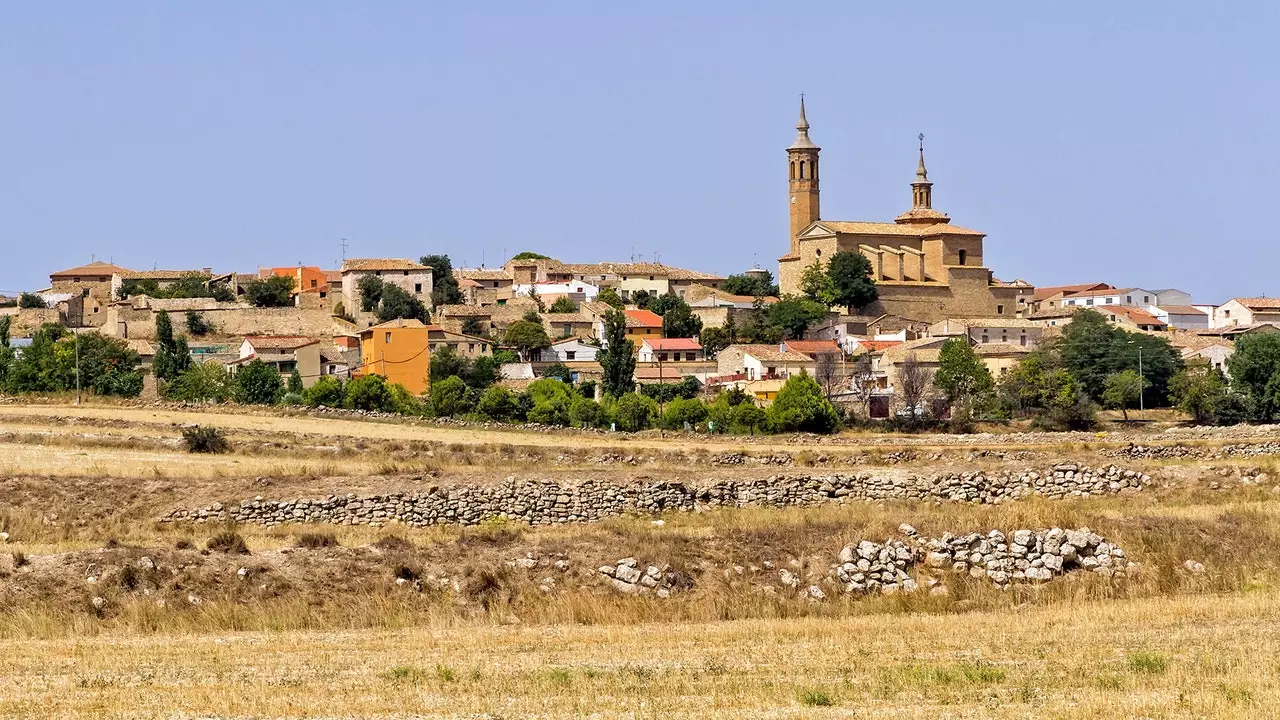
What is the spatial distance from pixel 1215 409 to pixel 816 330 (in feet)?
92.5

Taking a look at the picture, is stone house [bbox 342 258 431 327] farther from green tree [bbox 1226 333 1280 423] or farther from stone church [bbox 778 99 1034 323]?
green tree [bbox 1226 333 1280 423]

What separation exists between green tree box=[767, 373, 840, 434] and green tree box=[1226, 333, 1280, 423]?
14625mm

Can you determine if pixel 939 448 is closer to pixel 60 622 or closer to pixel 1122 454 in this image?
pixel 1122 454

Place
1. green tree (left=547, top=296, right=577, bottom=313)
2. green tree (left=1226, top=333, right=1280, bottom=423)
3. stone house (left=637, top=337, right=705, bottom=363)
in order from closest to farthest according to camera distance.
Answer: green tree (left=1226, top=333, right=1280, bottom=423) → stone house (left=637, top=337, right=705, bottom=363) → green tree (left=547, top=296, right=577, bottom=313)

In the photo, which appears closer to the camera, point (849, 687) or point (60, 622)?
point (849, 687)

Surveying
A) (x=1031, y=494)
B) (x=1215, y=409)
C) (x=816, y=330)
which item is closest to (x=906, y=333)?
(x=816, y=330)

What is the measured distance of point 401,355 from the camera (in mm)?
72625

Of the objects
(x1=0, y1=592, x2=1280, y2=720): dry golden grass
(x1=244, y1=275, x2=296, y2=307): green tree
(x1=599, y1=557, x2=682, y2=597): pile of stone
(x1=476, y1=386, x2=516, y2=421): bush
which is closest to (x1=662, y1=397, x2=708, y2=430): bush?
(x1=476, y1=386, x2=516, y2=421): bush

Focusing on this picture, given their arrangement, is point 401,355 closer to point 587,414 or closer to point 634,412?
point 587,414

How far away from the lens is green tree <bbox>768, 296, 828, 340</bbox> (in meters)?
83.6

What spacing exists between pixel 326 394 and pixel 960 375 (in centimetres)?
2415

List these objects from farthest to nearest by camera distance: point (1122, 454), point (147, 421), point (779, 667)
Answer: point (147, 421), point (1122, 454), point (779, 667)

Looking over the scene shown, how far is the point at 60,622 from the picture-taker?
1512 centimetres

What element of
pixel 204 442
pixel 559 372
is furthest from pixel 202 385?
pixel 204 442
